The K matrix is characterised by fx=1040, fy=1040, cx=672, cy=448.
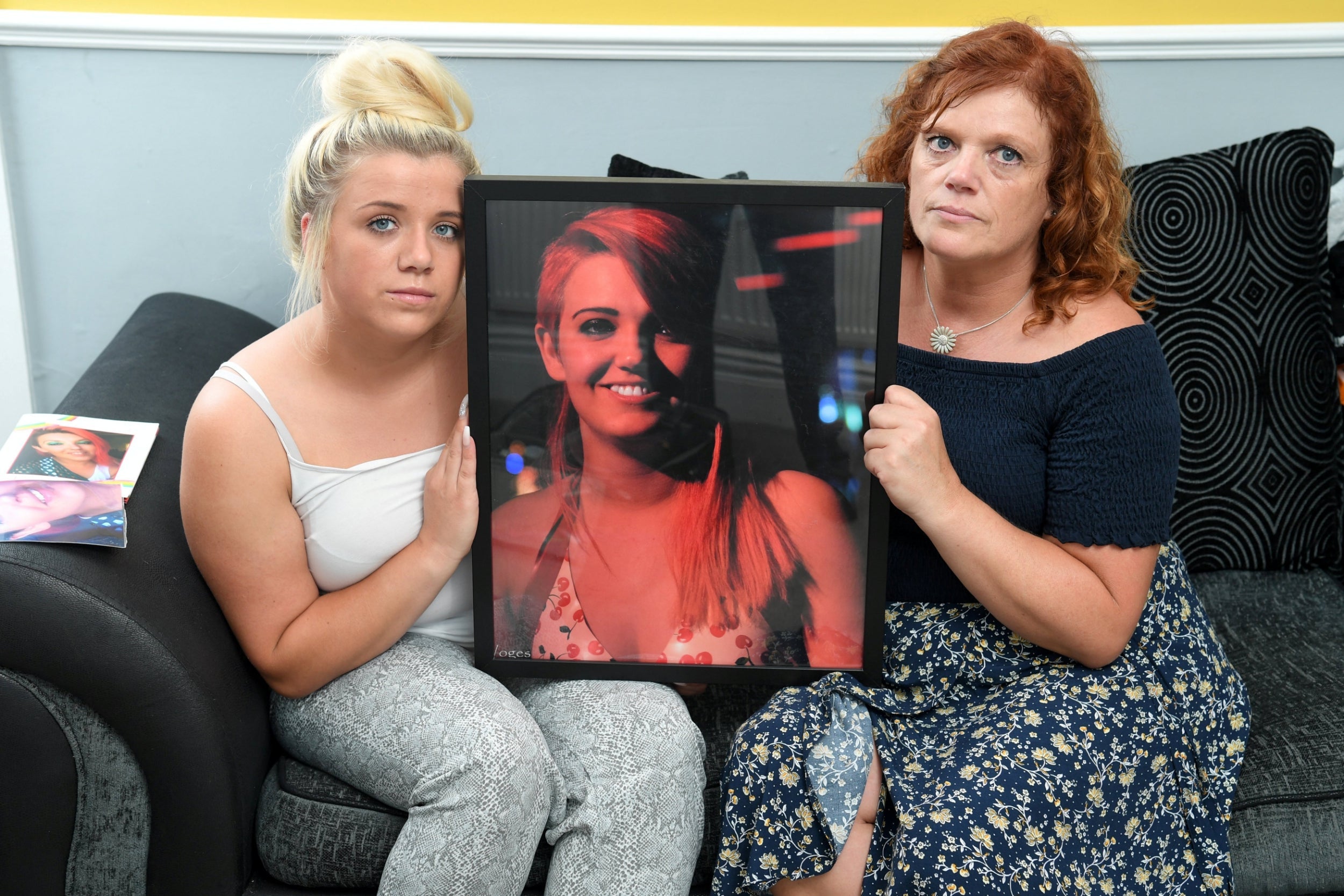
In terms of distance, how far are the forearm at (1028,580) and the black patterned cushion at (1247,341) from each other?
2.24 feet

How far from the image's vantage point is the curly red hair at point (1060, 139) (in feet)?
4.22

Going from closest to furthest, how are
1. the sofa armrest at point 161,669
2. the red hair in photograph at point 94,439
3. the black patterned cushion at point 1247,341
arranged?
the sofa armrest at point 161,669 → the red hair in photograph at point 94,439 → the black patterned cushion at point 1247,341

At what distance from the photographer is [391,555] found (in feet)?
4.24

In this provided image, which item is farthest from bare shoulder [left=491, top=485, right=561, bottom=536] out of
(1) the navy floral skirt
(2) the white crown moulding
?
(2) the white crown moulding

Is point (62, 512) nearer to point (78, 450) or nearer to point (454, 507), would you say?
point (78, 450)

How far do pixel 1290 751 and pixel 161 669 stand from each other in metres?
1.41

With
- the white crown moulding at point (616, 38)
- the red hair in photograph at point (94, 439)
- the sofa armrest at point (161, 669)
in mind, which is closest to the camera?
the sofa armrest at point (161, 669)

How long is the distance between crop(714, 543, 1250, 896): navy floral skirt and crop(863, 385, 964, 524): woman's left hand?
227mm

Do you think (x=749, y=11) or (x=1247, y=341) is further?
(x=749, y=11)

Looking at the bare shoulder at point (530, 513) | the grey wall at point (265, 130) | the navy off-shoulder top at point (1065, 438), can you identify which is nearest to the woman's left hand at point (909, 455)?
the navy off-shoulder top at point (1065, 438)

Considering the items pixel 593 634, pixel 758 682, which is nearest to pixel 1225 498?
pixel 758 682

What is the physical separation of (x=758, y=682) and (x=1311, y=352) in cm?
123

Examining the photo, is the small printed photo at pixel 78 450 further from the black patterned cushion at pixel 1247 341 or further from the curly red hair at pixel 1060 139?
Answer: the black patterned cushion at pixel 1247 341

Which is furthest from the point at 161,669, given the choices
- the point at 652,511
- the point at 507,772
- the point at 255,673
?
the point at 652,511
